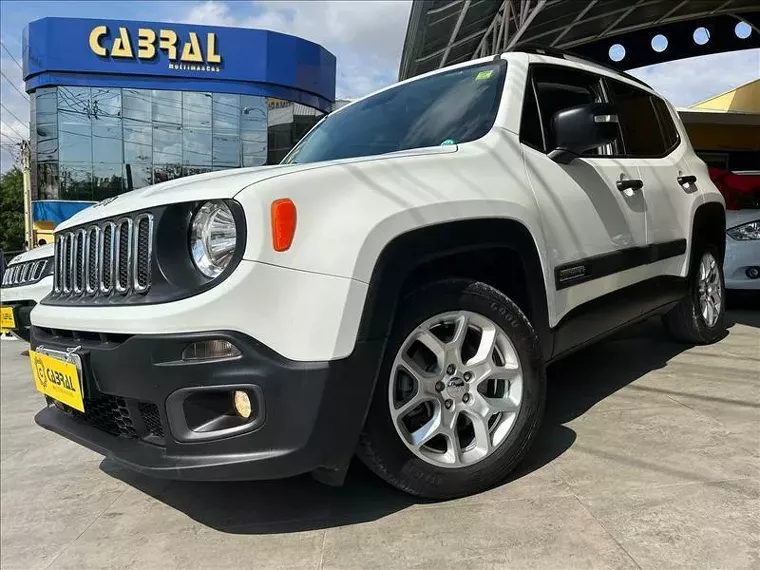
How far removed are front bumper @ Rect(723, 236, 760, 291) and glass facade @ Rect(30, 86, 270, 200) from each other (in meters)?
20.8

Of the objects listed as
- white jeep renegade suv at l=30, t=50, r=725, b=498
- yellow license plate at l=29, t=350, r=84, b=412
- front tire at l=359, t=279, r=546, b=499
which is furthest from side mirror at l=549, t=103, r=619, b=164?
yellow license plate at l=29, t=350, r=84, b=412

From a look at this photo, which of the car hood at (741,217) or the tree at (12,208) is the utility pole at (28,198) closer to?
the tree at (12,208)

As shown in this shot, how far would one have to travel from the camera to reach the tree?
45234 millimetres

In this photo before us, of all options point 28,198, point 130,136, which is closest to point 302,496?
Result: point 130,136

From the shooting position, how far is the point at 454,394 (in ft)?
7.88

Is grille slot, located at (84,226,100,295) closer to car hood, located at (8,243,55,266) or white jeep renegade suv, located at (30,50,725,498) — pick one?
white jeep renegade suv, located at (30,50,725,498)

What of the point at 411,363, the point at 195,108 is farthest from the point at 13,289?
the point at 195,108

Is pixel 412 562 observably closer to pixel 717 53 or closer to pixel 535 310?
pixel 535 310

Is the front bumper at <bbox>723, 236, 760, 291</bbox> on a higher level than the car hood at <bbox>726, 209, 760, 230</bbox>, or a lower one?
lower

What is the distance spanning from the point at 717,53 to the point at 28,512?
963 inches

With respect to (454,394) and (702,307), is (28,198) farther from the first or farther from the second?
(454,394)

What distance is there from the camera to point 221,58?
82.2ft

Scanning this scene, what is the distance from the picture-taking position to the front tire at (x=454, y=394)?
2238 millimetres

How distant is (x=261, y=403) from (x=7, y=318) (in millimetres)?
4438
